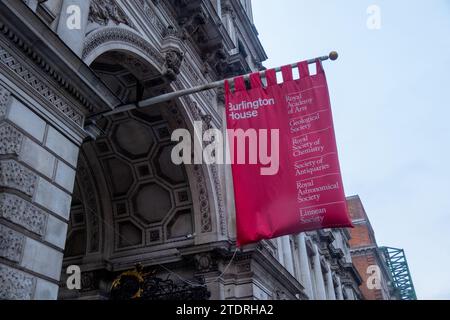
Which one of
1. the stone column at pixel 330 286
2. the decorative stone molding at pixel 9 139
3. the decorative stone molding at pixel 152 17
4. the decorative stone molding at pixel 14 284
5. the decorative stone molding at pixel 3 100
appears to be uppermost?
the decorative stone molding at pixel 152 17

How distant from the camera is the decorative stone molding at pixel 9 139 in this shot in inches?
260

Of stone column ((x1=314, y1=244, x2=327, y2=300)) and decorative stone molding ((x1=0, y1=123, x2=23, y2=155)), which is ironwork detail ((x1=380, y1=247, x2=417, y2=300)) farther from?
decorative stone molding ((x1=0, y1=123, x2=23, y2=155))

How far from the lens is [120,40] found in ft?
37.8

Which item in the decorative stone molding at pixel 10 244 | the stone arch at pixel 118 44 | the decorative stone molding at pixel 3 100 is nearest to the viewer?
the decorative stone molding at pixel 10 244

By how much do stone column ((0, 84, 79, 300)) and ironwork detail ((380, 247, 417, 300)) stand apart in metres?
73.9

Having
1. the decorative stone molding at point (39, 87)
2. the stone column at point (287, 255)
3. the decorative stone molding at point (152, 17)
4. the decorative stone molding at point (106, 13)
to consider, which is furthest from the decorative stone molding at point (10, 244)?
the stone column at point (287, 255)

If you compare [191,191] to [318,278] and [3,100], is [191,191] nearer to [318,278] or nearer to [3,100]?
[3,100]

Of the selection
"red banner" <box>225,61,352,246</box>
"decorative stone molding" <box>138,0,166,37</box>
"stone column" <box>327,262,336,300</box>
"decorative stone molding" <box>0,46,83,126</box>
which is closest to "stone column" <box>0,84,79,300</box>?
"decorative stone molding" <box>0,46,83,126</box>

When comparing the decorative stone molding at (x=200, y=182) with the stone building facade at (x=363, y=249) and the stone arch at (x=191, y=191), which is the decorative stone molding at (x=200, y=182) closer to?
the stone arch at (x=191, y=191)

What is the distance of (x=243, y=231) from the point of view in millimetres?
8539

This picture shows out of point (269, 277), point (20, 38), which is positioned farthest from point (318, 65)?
point (269, 277)

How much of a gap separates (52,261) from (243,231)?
10.8 ft
